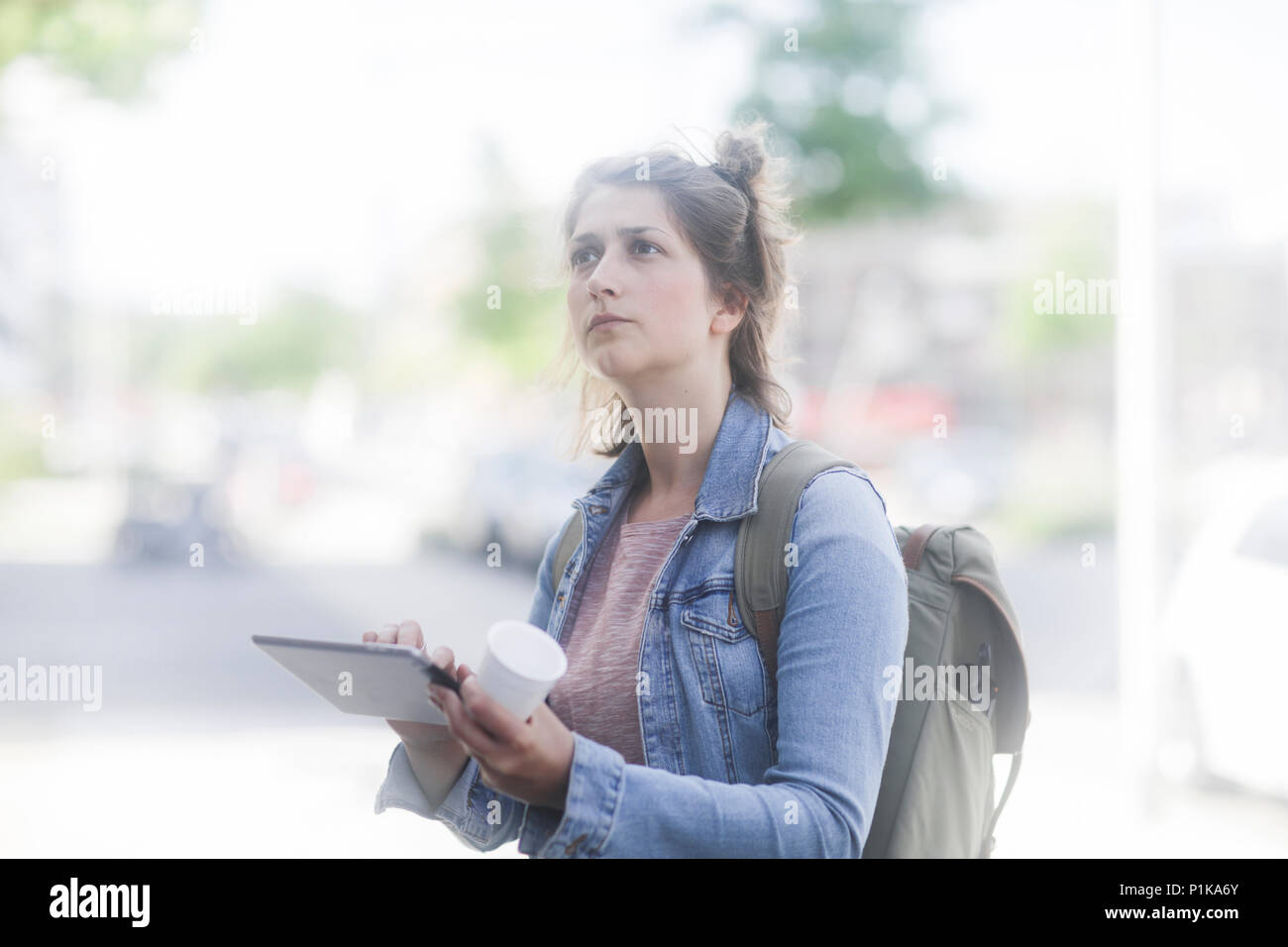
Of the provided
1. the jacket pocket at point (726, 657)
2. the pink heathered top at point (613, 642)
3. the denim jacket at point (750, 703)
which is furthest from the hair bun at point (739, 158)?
the jacket pocket at point (726, 657)

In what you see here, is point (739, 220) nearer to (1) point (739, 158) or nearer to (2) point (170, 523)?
(1) point (739, 158)

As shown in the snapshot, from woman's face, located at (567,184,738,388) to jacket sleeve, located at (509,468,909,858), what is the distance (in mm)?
417

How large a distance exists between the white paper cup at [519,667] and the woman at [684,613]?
0.8 inches

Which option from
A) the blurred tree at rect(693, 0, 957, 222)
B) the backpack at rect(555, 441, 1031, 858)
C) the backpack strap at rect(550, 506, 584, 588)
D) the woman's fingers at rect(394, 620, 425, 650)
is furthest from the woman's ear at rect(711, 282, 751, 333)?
the blurred tree at rect(693, 0, 957, 222)

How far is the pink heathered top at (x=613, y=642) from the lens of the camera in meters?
1.65

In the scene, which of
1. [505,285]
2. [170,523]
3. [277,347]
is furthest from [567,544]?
[277,347]

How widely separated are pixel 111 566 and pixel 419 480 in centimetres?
1088

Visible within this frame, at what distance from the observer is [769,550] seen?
1571 millimetres

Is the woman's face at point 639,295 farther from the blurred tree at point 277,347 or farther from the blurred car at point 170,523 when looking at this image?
the blurred tree at point 277,347

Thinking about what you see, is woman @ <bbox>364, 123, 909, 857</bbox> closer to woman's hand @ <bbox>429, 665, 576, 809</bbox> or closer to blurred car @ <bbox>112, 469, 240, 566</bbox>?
woman's hand @ <bbox>429, 665, 576, 809</bbox>

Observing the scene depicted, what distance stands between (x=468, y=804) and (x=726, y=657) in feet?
1.66

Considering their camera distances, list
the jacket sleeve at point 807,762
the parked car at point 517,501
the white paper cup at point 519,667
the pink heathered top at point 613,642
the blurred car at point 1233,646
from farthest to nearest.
Result: 1. the parked car at point 517,501
2. the blurred car at point 1233,646
3. the pink heathered top at point 613,642
4. the jacket sleeve at point 807,762
5. the white paper cup at point 519,667

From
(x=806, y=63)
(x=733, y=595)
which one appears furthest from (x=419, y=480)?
(x=733, y=595)
